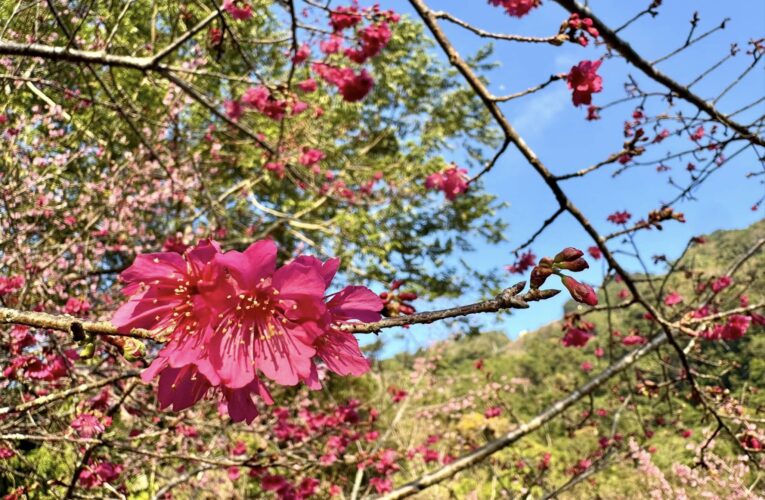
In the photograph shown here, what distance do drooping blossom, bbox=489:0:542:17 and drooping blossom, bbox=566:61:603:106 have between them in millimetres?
820

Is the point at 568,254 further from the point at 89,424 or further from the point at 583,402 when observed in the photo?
the point at 583,402

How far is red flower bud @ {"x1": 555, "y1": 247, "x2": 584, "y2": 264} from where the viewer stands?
2.65 feet

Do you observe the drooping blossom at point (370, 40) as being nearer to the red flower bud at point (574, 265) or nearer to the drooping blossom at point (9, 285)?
Answer: the drooping blossom at point (9, 285)

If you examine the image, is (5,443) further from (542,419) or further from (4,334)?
(542,419)

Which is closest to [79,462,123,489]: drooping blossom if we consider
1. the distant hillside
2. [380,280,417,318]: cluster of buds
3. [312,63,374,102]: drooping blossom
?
[380,280,417,318]: cluster of buds

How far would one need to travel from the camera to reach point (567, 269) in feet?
2.71

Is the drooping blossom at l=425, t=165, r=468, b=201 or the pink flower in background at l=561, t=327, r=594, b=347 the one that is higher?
the drooping blossom at l=425, t=165, r=468, b=201

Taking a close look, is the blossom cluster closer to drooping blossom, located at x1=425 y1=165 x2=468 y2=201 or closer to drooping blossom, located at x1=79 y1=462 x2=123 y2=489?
drooping blossom, located at x1=79 y1=462 x2=123 y2=489

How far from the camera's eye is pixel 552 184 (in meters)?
2.03

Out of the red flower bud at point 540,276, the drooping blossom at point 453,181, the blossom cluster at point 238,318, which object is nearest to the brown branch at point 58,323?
the blossom cluster at point 238,318

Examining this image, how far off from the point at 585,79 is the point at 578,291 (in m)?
1.92

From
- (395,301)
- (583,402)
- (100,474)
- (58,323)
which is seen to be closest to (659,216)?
(395,301)

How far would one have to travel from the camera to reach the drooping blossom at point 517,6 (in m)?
2.93

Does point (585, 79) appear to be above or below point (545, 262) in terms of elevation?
above
